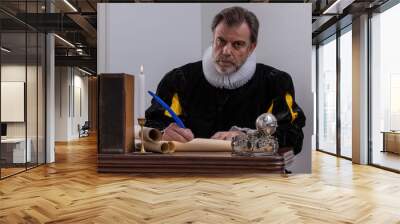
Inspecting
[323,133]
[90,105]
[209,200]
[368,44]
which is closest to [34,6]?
[368,44]

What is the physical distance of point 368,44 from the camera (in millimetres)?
6844

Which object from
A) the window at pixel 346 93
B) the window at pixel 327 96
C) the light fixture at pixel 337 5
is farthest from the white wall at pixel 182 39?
the window at pixel 327 96

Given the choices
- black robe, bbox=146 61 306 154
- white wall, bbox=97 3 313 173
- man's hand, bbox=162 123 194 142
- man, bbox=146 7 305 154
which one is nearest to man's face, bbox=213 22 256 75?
man, bbox=146 7 305 154

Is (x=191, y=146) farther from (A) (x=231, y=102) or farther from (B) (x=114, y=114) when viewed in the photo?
(A) (x=231, y=102)

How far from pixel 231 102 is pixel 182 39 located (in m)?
0.93

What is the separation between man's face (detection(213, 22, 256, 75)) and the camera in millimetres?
3625

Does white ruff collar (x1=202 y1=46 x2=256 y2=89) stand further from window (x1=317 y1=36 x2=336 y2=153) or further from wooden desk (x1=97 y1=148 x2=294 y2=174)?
window (x1=317 y1=36 x2=336 y2=153)

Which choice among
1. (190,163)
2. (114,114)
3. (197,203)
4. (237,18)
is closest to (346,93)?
(237,18)

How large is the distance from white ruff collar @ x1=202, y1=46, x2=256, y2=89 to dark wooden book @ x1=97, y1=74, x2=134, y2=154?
191 centimetres

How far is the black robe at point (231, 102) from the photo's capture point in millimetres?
3590

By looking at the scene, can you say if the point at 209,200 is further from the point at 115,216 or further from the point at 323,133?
the point at 323,133

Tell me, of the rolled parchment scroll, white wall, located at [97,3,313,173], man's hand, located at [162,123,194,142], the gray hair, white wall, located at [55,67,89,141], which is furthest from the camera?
white wall, located at [55,67,89,141]

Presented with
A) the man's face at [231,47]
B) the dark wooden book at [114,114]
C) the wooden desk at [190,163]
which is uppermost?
the man's face at [231,47]

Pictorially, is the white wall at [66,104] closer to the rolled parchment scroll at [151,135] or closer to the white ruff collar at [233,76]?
the white ruff collar at [233,76]
